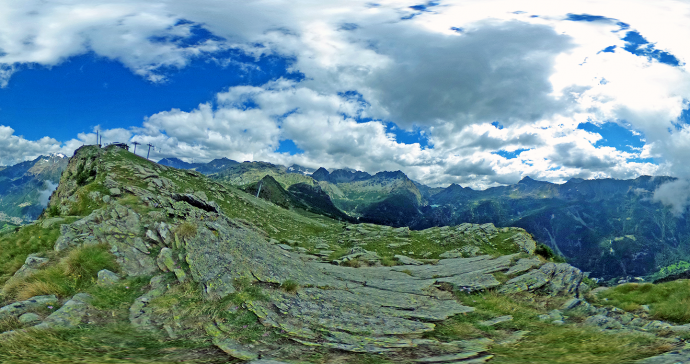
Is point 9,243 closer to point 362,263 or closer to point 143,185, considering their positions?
point 362,263

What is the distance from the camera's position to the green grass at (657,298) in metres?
15.3

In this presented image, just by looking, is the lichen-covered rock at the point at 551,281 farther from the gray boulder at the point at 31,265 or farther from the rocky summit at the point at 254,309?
the gray boulder at the point at 31,265

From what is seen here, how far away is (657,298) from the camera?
17844mm

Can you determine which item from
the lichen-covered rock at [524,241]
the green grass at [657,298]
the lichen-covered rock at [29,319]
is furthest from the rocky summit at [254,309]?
the lichen-covered rock at [524,241]

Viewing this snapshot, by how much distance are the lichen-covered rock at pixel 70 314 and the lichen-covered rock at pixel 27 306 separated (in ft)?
2.46

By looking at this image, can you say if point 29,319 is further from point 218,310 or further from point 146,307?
point 218,310

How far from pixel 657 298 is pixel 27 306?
30.6m

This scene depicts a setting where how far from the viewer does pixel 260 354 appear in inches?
384

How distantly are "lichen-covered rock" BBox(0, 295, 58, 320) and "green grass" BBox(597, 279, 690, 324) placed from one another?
27614 mm

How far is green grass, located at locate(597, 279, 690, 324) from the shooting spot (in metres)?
15.3

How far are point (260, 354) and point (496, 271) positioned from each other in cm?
2266

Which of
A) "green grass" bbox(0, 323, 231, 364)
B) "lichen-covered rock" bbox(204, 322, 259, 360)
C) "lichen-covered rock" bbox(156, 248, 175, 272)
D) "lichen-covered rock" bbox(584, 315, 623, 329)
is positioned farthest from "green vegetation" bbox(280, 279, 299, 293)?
"lichen-covered rock" bbox(584, 315, 623, 329)

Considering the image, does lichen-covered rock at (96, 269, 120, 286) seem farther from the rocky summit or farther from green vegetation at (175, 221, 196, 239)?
green vegetation at (175, 221, 196, 239)

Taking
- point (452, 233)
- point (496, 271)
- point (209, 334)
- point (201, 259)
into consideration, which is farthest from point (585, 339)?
point (452, 233)
